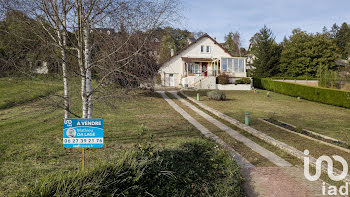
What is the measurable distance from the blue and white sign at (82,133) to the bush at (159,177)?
0.72 m

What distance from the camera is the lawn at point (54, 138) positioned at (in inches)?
223

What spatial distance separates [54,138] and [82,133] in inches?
210

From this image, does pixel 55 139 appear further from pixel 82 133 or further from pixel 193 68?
pixel 193 68

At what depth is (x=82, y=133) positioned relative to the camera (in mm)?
4848

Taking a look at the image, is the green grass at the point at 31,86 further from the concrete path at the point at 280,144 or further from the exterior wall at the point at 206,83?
the exterior wall at the point at 206,83

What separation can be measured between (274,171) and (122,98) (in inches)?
181

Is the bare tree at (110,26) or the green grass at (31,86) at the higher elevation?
the bare tree at (110,26)

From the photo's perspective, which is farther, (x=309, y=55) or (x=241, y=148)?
(x=309, y=55)

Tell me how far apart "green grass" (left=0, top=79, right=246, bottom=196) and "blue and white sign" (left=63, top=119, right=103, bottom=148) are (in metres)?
0.42

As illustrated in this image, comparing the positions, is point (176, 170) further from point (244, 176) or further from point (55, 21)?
point (55, 21)

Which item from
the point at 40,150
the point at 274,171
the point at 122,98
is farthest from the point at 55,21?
the point at 274,171

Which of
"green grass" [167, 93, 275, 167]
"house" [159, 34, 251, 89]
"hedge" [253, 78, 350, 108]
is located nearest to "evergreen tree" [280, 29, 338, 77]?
"hedge" [253, 78, 350, 108]

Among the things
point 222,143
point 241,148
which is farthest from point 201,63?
point 241,148

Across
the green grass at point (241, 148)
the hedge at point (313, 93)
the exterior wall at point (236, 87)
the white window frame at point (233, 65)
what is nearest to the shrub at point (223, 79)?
the exterior wall at point (236, 87)
